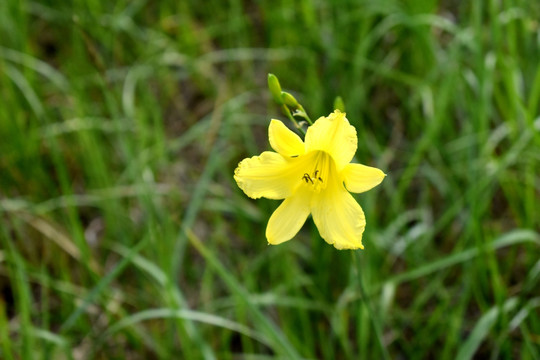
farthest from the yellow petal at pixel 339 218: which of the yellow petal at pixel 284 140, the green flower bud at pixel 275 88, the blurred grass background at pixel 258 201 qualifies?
the blurred grass background at pixel 258 201

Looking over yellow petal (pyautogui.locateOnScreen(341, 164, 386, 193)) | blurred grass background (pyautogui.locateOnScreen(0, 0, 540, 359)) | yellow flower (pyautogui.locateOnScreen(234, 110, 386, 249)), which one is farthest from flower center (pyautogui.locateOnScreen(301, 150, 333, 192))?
blurred grass background (pyautogui.locateOnScreen(0, 0, 540, 359))

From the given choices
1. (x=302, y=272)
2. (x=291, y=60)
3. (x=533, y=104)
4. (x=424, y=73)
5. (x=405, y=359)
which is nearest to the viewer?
(x=533, y=104)

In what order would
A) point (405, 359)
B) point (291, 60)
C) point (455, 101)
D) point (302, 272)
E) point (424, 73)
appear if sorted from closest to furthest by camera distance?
1. point (405, 359)
2. point (302, 272)
3. point (455, 101)
4. point (424, 73)
5. point (291, 60)

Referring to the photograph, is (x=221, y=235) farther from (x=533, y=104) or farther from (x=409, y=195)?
(x=533, y=104)

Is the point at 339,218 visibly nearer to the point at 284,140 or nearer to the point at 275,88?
the point at 284,140

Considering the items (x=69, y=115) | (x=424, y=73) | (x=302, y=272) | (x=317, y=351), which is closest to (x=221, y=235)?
(x=302, y=272)

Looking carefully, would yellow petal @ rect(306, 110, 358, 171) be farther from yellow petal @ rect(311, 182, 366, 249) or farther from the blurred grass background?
the blurred grass background

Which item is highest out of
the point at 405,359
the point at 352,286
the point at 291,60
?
the point at 291,60
